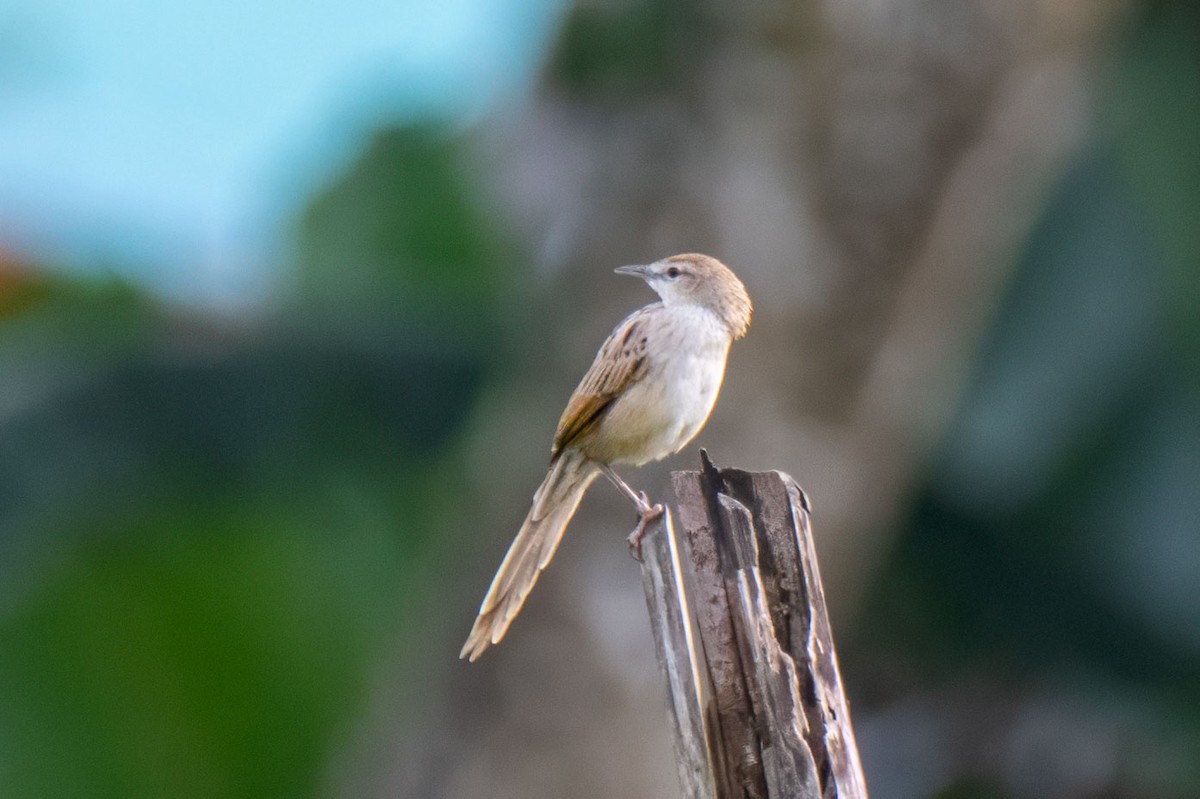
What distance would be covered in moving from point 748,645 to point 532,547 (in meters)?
2.03

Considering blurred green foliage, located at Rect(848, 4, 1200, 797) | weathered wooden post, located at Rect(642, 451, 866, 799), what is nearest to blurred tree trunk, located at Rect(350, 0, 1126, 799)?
blurred green foliage, located at Rect(848, 4, 1200, 797)

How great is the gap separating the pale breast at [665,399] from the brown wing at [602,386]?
0.12 ft

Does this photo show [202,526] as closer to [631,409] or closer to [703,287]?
[703,287]

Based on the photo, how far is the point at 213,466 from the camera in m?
14.0

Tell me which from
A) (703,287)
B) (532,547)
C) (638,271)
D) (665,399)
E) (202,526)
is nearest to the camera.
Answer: (532,547)

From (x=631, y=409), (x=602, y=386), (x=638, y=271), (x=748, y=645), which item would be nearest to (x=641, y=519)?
(x=631, y=409)

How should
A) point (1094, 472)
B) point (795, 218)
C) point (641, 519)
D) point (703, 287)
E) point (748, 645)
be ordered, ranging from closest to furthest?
1. point (748, 645)
2. point (641, 519)
3. point (703, 287)
4. point (795, 218)
5. point (1094, 472)

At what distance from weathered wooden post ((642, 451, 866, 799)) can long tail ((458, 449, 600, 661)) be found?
117 cm

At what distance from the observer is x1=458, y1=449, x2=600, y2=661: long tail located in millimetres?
5633

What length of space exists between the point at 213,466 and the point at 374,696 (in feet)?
8.43

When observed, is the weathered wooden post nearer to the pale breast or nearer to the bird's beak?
the pale breast

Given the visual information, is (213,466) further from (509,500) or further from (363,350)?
(509,500)

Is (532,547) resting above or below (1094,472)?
below

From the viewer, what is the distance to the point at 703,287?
6.90 m
